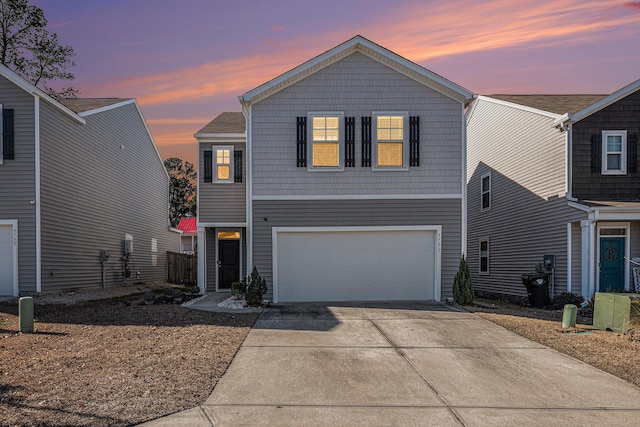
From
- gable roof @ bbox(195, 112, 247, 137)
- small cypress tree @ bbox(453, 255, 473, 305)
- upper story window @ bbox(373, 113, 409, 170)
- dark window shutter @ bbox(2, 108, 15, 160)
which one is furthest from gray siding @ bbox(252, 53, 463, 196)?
dark window shutter @ bbox(2, 108, 15, 160)

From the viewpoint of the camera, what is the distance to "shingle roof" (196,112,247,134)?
1662 centimetres

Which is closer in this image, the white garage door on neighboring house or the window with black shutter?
the white garage door on neighboring house

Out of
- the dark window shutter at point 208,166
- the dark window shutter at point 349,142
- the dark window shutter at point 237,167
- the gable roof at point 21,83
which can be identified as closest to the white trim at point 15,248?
the gable roof at point 21,83

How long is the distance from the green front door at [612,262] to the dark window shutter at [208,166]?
40.1ft

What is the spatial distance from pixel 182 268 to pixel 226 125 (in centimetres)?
971

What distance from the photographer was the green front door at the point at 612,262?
1465 centimetres

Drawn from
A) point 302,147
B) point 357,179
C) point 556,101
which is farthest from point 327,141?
point 556,101

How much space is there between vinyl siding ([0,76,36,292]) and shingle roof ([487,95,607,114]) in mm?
15833

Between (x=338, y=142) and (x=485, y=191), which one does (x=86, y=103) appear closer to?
(x=338, y=142)

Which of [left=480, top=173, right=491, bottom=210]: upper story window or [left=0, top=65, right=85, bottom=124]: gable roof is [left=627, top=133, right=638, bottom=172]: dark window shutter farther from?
[left=0, top=65, right=85, bottom=124]: gable roof

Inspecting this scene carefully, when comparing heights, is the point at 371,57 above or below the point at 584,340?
above

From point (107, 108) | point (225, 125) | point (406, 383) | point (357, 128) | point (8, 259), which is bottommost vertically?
point (406, 383)

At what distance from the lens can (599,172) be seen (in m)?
15.0

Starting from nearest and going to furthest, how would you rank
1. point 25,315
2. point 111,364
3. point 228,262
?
1. point 111,364
2. point 25,315
3. point 228,262
